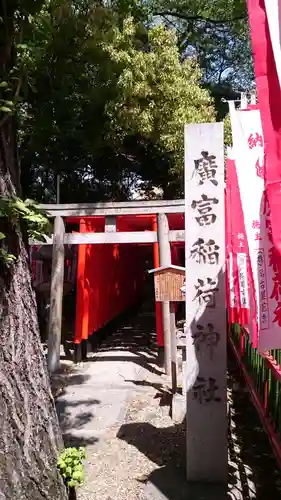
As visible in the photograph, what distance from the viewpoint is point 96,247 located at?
34.2 ft

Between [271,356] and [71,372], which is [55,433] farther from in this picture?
[71,372]

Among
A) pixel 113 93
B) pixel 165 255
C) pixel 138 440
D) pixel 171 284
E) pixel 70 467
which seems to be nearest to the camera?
pixel 70 467

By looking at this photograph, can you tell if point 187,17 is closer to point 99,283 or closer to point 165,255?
point 99,283


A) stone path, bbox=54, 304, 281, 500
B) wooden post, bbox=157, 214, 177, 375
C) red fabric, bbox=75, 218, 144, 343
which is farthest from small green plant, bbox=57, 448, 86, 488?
red fabric, bbox=75, 218, 144, 343

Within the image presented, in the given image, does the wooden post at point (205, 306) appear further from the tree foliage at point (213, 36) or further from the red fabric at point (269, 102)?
the tree foliage at point (213, 36)

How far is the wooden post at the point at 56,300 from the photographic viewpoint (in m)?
8.55

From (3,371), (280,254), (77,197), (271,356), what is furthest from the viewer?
(77,197)

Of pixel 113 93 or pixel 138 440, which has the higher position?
pixel 113 93

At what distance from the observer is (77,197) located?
15164 millimetres

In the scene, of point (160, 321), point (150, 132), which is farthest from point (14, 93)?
point (150, 132)

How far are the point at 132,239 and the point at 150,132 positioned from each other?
299 centimetres

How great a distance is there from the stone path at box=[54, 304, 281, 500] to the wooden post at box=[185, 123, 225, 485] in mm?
315

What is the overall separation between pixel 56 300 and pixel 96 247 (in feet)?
6.72

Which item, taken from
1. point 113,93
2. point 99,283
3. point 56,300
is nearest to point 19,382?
point 56,300
